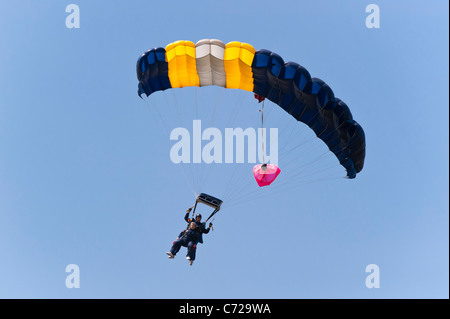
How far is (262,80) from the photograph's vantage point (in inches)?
1016

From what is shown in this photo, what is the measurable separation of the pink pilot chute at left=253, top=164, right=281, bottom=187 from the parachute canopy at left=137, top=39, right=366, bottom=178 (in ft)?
5.70

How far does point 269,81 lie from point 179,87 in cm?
312

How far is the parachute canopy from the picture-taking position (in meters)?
25.2

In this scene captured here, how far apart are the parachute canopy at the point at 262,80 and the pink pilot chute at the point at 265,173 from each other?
68.3 inches

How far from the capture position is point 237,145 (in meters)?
29.0

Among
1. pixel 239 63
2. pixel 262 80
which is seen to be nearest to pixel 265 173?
pixel 262 80

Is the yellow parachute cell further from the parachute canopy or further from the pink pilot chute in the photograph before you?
the pink pilot chute

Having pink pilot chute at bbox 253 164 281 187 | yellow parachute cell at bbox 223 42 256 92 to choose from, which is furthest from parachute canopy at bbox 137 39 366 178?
pink pilot chute at bbox 253 164 281 187

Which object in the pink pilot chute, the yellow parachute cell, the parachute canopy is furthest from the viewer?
the pink pilot chute

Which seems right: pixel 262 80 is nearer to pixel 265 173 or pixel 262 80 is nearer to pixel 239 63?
pixel 239 63

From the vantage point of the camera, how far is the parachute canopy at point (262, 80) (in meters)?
25.2

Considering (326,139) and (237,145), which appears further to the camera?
(237,145)
